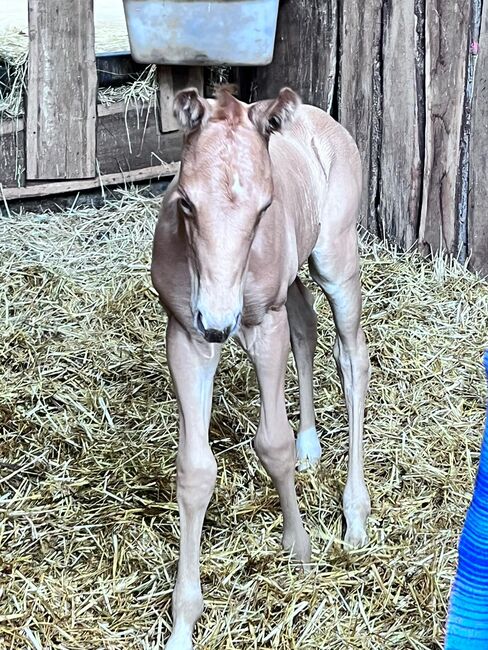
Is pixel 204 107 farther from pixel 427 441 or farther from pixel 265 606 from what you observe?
pixel 427 441

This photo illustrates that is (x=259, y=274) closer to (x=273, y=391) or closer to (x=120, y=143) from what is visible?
(x=273, y=391)

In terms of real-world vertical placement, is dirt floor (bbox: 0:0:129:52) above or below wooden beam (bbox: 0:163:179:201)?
above

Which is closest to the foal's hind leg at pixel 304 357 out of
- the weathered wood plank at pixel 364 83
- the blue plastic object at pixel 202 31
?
the weathered wood plank at pixel 364 83

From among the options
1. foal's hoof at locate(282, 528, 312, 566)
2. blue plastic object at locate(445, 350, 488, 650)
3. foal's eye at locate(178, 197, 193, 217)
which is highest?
foal's eye at locate(178, 197, 193, 217)

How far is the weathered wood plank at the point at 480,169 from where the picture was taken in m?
4.77

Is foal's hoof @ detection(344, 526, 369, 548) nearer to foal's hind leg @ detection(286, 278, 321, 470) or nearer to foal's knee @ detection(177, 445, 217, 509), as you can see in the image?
foal's hind leg @ detection(286, 278, 321, 470)

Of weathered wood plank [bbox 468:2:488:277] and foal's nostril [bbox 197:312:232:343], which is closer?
foal's nostril [bbox 197:312:232:343]

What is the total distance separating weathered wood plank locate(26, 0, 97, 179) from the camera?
5297 mm

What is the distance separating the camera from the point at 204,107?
→ 2.39 m

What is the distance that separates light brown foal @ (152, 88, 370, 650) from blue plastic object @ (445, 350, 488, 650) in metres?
0.98

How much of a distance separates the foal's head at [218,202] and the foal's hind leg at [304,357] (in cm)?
129

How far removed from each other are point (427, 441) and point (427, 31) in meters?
2.22

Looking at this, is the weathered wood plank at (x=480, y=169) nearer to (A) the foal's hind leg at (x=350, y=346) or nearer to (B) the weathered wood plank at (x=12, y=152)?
(A) the foal's hind leg at (x=350, y=346)

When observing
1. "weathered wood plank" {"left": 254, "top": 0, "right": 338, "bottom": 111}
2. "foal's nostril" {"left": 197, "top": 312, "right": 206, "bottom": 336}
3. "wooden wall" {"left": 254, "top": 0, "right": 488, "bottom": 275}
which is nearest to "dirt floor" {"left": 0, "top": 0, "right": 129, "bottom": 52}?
"weathered wood plank" {"left": 254, "top": 0, "right": 338, "bottom": 111}
